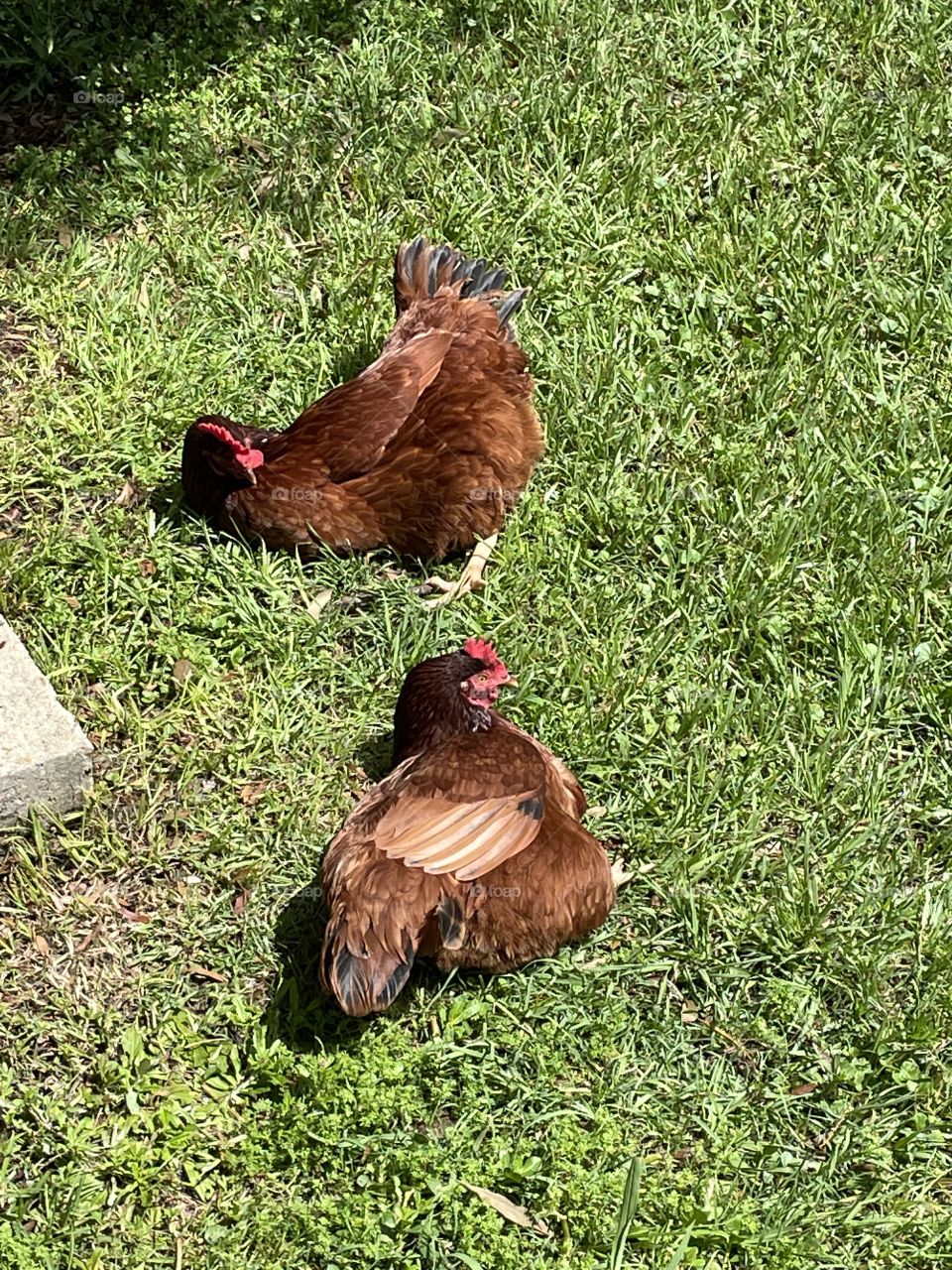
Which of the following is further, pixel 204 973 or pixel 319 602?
pixel 319 602

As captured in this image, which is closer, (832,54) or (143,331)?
(143,331)

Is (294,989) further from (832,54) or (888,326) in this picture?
(832,54)

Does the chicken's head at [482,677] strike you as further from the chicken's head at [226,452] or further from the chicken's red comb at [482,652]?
the chicken's head at [226,452]

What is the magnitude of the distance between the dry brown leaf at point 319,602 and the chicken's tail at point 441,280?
1.16m

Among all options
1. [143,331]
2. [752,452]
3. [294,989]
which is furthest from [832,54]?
[294,989]

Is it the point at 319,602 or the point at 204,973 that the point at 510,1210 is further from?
the point at 319,602

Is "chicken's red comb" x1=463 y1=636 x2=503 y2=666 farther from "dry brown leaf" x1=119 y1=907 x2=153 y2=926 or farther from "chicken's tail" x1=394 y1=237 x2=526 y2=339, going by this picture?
"chicken's tail" x1=394 y1=237 x2=526 y2=339

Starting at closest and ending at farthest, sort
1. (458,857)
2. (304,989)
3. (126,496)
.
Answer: (458,857) → (304,989) → (126,496)

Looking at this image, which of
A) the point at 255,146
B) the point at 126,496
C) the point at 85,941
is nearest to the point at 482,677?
the point at 85,941

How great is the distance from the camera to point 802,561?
16.2 ft

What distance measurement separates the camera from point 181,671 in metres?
4.57

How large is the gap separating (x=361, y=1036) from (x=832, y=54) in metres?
5.27

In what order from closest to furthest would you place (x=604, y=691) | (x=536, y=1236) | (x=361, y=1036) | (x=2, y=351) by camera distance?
(x=536, y=1236), (x=361, y=1036), (x=604, y=691), (x=2, y=351)

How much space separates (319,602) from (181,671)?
0.54 meters
